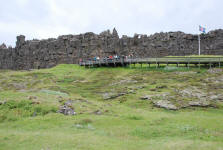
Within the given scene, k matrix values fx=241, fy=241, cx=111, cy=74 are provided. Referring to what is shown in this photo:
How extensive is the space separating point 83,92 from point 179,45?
4973 centimetres

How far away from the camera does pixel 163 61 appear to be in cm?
5725

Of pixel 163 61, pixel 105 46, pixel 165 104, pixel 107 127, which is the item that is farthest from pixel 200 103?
pixel 105 46

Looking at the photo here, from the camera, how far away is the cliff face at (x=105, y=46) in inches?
3199

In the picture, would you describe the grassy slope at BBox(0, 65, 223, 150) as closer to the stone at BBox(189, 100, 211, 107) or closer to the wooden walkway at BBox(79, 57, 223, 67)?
Answer: the stone at BBox(189, 100, 211, 107)

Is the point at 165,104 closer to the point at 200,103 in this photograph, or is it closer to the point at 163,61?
the point at 200,103

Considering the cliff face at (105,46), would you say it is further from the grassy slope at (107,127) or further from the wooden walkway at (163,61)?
the grassy slope at (107,127)

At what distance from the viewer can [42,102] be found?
26953 millimetres

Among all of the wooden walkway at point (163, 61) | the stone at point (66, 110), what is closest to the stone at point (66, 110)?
the stone at point (66, 110)

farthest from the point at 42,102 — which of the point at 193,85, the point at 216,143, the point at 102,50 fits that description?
the point at 102,50

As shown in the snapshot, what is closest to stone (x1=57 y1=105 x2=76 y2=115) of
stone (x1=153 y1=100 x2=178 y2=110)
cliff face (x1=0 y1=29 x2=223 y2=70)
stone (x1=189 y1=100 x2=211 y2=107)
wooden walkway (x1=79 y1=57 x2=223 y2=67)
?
stone (x1=153 y1=100 x2=178 y2=110)

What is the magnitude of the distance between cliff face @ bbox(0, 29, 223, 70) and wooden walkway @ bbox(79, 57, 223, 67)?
1370cm

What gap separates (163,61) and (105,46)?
34.4 metres

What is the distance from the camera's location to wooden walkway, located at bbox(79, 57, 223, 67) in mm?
52750

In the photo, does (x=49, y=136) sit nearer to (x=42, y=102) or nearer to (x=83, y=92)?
(x=42, y=102)
